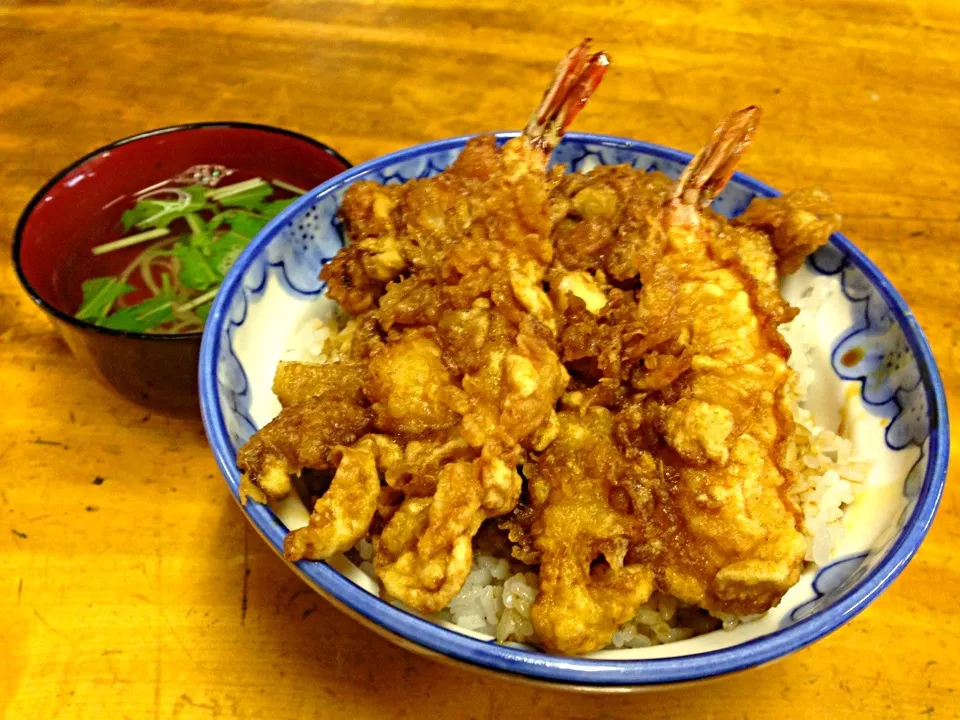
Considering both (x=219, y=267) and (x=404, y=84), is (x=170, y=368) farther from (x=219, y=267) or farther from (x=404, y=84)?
(x=404, y=84)

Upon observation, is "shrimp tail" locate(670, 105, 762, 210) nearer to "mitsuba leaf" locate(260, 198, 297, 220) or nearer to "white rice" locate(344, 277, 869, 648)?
"white rice" locate(344, 277, 869, 648)

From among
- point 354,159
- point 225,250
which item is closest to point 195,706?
point 225,250

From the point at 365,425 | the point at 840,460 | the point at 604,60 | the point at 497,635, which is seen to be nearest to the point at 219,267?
the point at 365,425

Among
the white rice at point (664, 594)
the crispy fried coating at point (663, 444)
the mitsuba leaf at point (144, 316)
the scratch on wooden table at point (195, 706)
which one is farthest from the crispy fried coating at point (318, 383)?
the mitsuba leaf at point (144, 316)

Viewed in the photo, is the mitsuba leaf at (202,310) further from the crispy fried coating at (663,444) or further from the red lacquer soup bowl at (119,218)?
the crispy fried coating at (663,444)

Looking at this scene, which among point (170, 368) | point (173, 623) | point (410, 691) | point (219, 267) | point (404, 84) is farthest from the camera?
point (404, 84)
